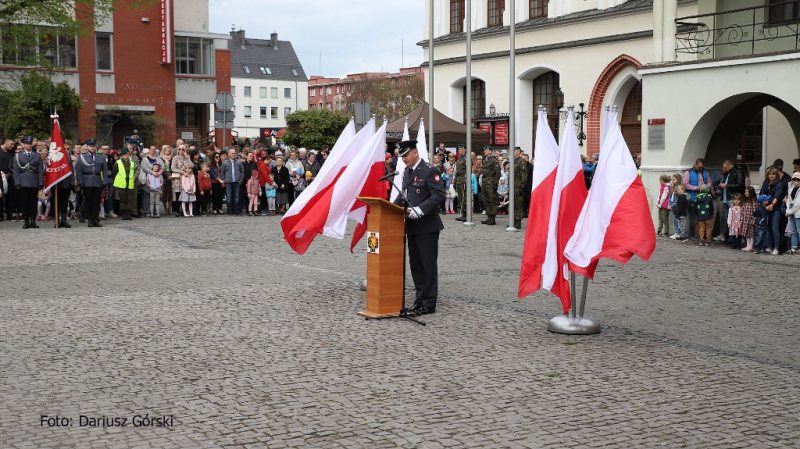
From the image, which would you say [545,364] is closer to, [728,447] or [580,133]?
[728,447]

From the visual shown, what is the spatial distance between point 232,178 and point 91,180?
480 centimetres

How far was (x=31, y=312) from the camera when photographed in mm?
10352

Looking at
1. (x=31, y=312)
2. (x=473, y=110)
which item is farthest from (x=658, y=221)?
(x=473, y=110)

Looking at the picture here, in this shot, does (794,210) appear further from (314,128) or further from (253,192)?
(314,128)

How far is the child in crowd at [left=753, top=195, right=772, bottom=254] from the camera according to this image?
17.8 meters

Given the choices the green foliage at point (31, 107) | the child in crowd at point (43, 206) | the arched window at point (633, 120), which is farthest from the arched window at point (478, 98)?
the child in crowd at point (43, 206)

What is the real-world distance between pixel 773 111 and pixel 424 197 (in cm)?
2074

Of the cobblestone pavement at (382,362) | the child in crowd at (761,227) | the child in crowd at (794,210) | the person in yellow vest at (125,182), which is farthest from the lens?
the person in yellow vest at (125,182)

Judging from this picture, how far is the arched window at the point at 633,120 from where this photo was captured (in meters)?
33.8

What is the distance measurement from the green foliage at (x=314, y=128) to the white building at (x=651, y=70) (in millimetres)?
20833

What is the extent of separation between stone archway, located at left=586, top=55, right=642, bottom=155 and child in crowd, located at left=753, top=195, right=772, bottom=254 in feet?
51.0

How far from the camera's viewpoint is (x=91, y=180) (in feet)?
71.9

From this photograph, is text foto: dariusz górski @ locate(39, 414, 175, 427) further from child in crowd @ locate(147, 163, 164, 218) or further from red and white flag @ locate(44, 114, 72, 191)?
child in crowd @ locate(147, 163, 164, 218)

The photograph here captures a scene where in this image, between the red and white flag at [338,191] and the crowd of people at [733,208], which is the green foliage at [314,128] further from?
the red and white flag at [338,191]
